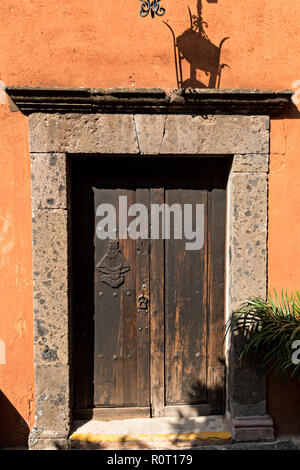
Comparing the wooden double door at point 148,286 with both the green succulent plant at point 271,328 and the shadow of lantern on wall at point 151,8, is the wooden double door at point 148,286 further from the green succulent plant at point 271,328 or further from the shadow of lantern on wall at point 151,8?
the shadow of lantern on wall at point 151,8

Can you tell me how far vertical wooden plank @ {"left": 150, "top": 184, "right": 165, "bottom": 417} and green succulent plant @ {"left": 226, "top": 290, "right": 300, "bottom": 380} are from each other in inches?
22.3

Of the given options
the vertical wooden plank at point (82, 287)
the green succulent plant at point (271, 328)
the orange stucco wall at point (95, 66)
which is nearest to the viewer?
the green succulent plant at point (271, 328)

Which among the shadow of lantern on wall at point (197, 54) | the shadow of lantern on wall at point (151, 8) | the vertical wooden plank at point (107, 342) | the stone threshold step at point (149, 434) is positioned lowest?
the stone threshold step at point (149, 434)

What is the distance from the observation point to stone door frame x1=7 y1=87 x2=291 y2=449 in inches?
95.3

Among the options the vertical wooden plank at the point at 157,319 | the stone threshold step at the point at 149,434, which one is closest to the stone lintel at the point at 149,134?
the vertical wooden plank at the point at 157,319

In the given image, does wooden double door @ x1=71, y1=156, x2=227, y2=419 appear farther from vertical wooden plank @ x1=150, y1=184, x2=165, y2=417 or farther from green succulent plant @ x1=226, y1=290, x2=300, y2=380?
green succulent plant @ x1=226, y1=290, x2=300, y2=380

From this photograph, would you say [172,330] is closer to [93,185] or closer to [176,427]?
[176,427]

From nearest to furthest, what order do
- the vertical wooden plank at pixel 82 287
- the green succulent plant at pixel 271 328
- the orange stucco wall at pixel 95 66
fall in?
1. the green succulent plant at pixel 271 328
2. the orange stucco wall at pixel 95 66
3. the vertical wooden plank at pixel 82 287

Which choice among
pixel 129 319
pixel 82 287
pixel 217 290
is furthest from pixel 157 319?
pixel 82 287

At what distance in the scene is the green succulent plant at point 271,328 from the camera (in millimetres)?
2320

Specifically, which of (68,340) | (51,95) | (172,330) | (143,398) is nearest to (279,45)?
(51,95)

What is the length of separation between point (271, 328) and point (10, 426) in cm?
211

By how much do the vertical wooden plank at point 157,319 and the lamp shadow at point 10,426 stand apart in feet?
3.38

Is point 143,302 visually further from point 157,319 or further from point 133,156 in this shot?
point 133,156
